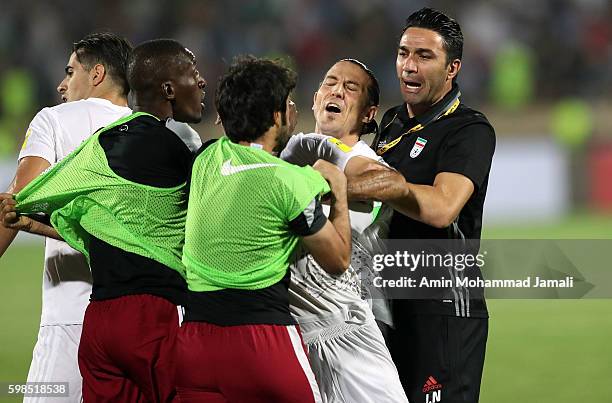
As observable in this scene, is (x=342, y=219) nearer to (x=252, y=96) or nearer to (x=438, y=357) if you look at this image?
(x=252, y=96)

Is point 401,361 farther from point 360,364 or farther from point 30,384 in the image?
point 30,384

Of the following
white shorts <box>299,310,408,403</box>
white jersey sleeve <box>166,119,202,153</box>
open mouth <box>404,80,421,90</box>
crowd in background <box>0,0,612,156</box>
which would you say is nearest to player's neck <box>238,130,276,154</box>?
white jersey sleeve <box>166,119,202,153</box>

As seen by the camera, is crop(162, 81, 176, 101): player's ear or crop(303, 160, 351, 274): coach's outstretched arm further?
crop(162, 81, 176, 101): player's ear

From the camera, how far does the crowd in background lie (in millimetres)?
17953

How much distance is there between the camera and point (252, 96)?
3.27m

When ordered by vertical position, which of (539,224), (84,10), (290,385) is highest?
(84,10)

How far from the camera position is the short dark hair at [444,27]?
172 inches

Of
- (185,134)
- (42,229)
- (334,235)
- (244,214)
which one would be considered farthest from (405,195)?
(42,229)

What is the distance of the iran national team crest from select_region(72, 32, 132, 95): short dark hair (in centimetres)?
138

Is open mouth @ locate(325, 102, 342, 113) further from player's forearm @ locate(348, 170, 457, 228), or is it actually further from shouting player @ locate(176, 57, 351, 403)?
shouting player @ locate(176, 57, 351, 403)

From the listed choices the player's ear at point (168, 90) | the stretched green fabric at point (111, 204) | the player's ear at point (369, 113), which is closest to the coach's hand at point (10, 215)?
the stretched green fabric at point (111, 204)

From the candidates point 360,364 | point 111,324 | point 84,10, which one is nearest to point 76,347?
point 111,324

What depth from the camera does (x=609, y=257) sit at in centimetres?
638

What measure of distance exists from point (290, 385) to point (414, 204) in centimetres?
92
